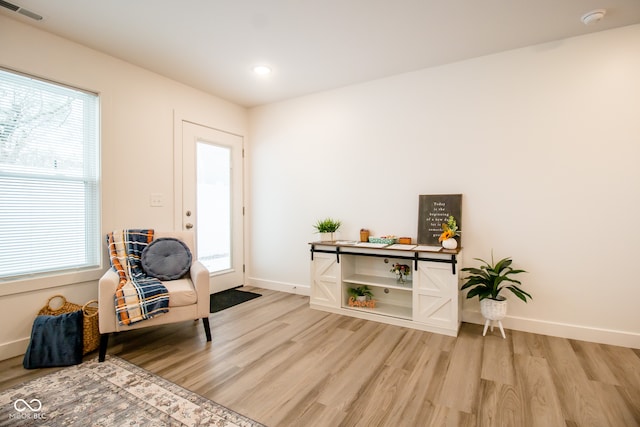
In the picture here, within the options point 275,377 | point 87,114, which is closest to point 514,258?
point 275,377

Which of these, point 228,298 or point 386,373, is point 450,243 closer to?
point 386,373

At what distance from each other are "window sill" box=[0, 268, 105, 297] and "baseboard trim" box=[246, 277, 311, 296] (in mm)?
1975

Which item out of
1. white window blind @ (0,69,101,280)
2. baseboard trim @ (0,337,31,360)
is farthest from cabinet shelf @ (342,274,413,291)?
Result: baseboard trim @ (0,337,31,360)

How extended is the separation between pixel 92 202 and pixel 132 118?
0.93 meters

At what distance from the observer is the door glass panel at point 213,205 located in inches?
151

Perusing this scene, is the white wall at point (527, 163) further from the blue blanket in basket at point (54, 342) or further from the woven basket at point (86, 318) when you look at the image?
the blue blanket in basket at point (54, 342)

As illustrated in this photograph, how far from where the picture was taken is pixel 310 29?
8.23ft

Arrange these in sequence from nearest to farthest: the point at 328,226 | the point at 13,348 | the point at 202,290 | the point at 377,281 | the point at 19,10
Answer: the point at 19,10 → the point at 13,348 → the point at 202,290 → the point at 377,281 → the point at 328,226

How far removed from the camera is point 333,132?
3799 mm

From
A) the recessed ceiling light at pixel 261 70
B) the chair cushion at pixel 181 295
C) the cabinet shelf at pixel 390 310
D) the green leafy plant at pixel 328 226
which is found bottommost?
the cabinet shelf at pixel 390 310

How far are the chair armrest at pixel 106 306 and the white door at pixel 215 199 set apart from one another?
1397mm

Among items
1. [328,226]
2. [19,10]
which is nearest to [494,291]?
[328,226]

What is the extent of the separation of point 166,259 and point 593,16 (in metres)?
3.98

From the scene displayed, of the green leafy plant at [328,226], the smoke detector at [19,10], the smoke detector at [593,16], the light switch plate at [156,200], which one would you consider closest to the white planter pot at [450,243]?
the green leafy plant at [328,226]
